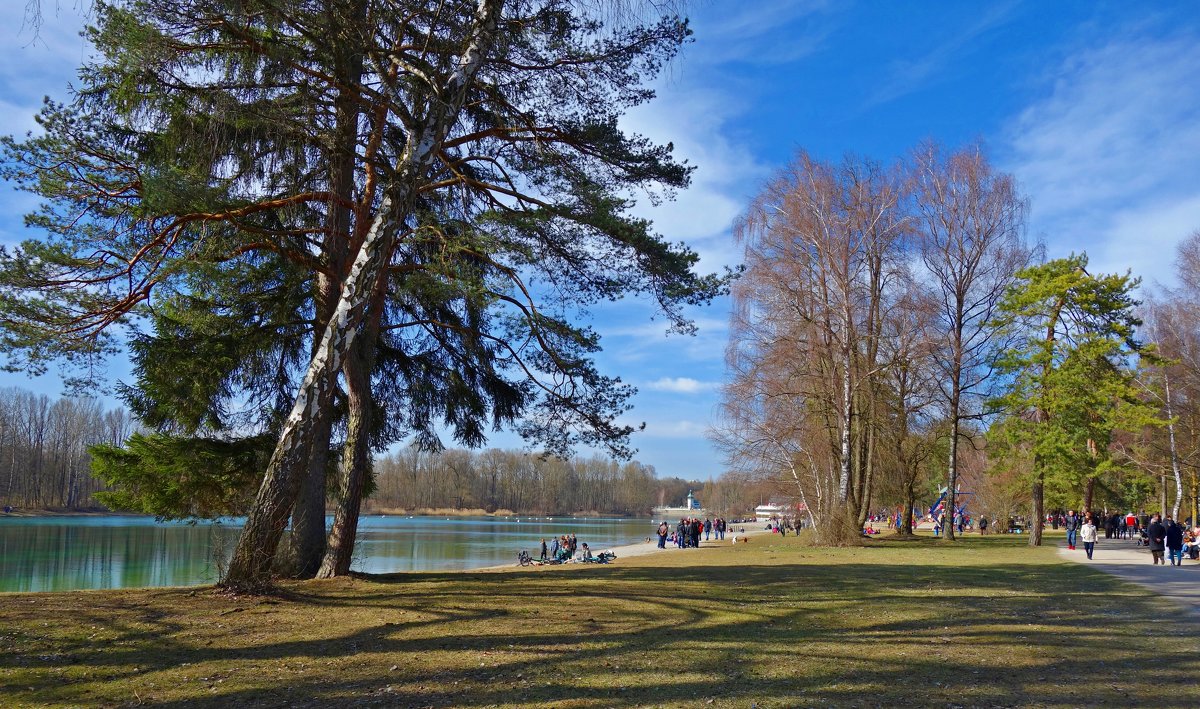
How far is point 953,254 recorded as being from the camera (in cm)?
2684

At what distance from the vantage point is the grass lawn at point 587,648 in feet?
16.9

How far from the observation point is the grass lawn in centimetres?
516

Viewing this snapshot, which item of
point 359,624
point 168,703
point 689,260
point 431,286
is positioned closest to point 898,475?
point 689,260

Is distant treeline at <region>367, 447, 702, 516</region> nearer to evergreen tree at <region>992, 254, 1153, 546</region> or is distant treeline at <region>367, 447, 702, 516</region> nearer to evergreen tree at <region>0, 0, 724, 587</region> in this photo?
evergreen tree at <region>992, 254, 1153, 546</region>

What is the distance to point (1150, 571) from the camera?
51.4ft

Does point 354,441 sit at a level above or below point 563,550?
above

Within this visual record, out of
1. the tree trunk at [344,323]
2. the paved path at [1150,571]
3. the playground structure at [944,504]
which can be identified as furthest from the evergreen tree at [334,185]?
the playground structure at [944,504]

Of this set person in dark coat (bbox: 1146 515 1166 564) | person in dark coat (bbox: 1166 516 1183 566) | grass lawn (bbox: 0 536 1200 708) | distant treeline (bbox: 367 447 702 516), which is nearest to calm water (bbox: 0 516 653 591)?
grass lawn (bbox: 0 536 1200 708)

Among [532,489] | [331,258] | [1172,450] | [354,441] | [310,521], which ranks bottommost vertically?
[532,489]

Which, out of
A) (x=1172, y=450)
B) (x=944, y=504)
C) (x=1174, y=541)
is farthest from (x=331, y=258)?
(x=944, y=504)

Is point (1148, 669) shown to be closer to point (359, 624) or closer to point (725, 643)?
point (725, 643)

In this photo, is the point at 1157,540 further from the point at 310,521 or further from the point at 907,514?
the point at 310,521

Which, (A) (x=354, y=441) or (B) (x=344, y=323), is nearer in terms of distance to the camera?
(B) (x=344, y=323)

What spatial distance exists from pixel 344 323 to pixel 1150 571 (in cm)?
1649
